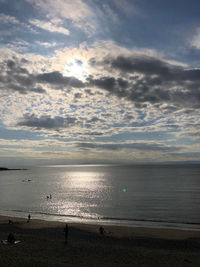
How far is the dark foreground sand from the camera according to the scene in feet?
64.2

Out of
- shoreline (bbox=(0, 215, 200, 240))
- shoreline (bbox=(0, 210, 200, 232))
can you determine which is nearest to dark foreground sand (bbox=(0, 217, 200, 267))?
shoreline (bbox=(0, 215, 200, 240))

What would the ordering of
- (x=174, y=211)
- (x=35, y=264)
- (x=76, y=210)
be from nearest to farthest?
(x=35, y=264), (x=174, y=211), (x=76, y=210)

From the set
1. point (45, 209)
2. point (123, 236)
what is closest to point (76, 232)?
point (123, 236)

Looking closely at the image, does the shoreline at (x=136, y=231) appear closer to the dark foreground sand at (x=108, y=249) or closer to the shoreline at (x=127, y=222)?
the dark foreground sand at (x=108, y=249)

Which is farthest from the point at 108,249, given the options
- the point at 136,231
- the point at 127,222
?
the point at 127,222

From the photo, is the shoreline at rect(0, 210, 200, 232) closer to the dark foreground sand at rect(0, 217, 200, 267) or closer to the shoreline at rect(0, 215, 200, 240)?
the shoreline at rect(0, 215, 200, 240)

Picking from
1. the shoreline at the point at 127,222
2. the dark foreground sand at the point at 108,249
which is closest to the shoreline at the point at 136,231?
the dark foreground sand at the point at 108,249

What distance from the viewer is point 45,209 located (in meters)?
57.0

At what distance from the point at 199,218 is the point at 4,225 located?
36551 millimetres

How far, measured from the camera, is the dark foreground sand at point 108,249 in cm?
1958

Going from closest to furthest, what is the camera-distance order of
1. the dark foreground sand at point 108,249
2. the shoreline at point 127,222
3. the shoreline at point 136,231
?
1. the dark foreground sand at point 108,249
2. the shoreline at point 136,231
3. the shoreline at point 127,222

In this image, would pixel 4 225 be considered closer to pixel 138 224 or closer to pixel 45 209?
pixel 45 209

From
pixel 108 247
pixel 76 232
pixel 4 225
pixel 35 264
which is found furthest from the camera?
pixel 4 225

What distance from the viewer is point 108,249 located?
956 inches
